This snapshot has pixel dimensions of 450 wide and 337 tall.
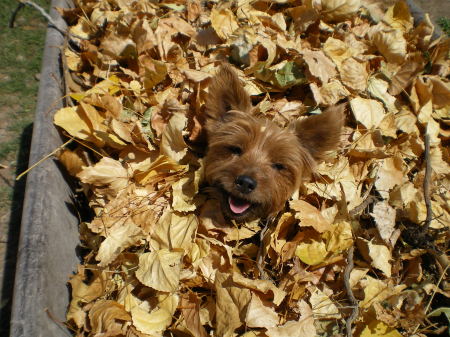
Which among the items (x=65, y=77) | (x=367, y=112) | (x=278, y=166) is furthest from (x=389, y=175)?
(x=65, y=77)

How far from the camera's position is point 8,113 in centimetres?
452

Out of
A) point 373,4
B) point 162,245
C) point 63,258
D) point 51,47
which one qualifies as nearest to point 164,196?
point 162,245

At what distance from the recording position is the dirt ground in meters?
3.38

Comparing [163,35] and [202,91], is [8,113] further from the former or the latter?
[202,91]

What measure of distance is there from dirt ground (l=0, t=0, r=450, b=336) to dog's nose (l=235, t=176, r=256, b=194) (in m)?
2.28

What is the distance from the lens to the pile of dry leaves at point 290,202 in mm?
2641

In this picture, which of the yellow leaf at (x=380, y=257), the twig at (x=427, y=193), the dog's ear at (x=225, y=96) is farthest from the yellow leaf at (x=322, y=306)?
the dog's ear at (x=225, y=96)

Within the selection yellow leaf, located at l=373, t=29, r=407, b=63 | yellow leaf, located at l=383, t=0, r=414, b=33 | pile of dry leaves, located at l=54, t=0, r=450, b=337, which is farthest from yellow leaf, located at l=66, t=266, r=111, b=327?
yellow leaf, located at l=383, t=0, r=414, b=33

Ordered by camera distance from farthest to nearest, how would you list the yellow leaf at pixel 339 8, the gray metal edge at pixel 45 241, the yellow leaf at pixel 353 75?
the yellow leaf at pixel 339 8 → the yellow leaf at pixel 353 75 → the gray metal edge at pixel 45 241

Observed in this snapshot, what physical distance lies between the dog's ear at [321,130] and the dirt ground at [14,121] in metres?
2.99

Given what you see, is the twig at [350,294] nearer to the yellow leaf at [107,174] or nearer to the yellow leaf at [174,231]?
the yellow leaf at [174,231]

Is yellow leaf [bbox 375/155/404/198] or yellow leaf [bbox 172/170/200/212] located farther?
yellow leaf [bbox 375/155/404/198]

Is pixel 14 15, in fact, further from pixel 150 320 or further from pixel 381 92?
pixel 381 92

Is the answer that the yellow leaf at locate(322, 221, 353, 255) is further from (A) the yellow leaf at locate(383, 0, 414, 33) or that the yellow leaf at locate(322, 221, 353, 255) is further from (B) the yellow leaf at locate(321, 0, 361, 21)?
(A) the yellow leaf at locate(383, 0, 414, 33)
